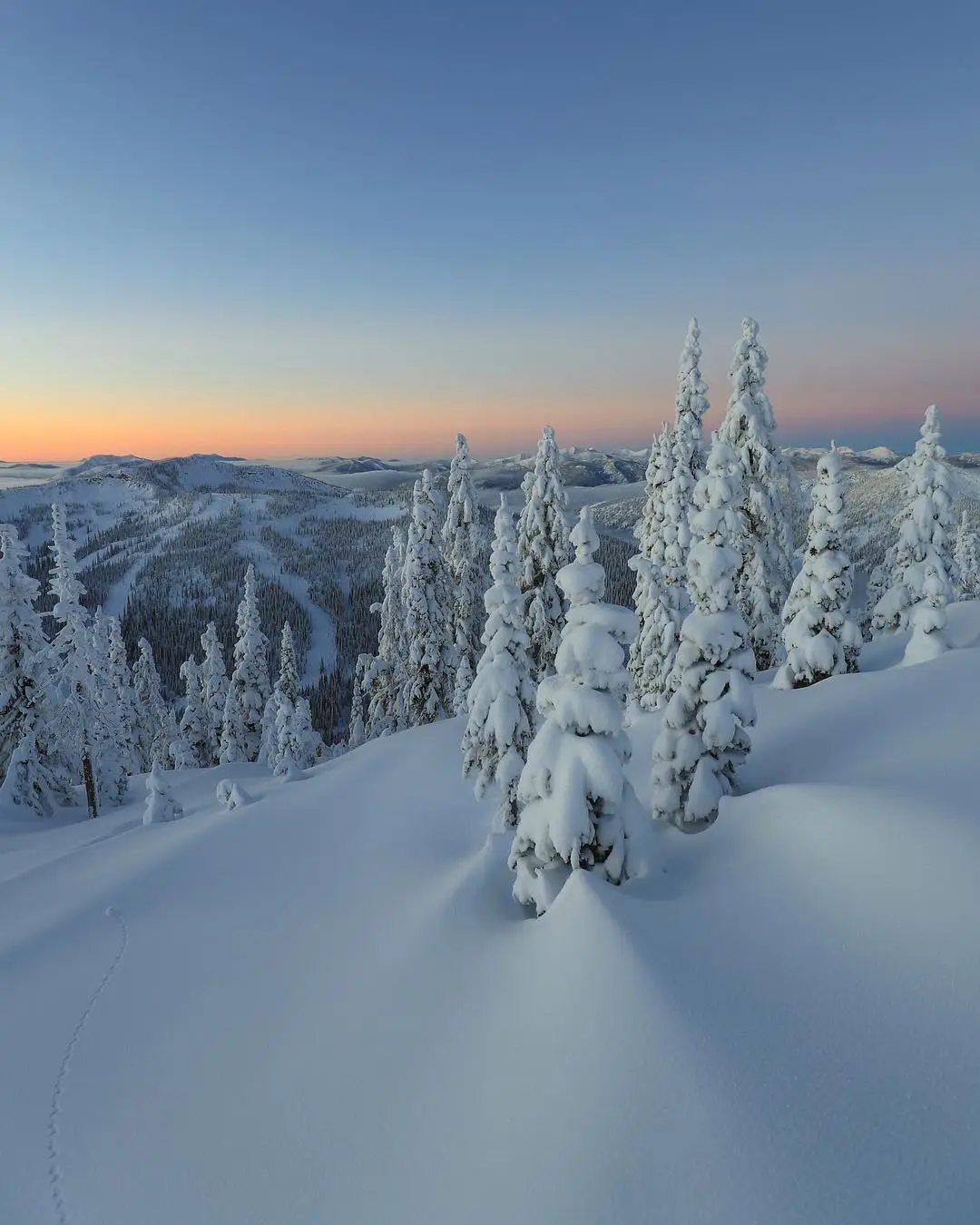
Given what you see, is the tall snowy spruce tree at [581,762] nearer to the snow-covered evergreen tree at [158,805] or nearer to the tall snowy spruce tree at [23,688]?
the snow-covered evergreen tree at [158,805]

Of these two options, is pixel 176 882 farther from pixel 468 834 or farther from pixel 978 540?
pixel 978 540

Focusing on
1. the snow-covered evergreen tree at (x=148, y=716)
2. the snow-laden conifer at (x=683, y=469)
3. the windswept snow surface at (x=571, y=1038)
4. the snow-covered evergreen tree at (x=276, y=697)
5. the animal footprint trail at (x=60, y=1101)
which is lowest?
the snow-covered evergreen tree at (x=148, y=716)

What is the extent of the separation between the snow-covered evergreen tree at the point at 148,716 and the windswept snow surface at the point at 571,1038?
52.0 meters

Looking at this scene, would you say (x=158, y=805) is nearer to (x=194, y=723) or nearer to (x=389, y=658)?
(x=389, y=658)

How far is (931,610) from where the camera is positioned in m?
19.1

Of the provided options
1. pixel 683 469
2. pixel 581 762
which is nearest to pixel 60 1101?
pixel 581 762

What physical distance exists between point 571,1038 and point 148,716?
6727 centimetres

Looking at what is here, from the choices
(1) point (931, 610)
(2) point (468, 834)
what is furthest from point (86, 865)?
(1) point (931, 610)

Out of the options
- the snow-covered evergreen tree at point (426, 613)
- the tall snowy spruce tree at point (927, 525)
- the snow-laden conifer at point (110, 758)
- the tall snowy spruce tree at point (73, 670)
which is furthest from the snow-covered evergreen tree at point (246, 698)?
the tall snowy spruce tree at point (927, 525)

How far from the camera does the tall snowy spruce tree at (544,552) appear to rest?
24.7 metres

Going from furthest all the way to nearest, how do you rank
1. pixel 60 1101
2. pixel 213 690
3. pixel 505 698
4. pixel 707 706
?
pixel 213 690, pixel 505 698, pixel 707 706, pixel 60 1101

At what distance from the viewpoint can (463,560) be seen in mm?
32938

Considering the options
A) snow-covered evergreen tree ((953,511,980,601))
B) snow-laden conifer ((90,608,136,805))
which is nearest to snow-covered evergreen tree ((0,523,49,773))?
snow-laden conifer ((90,608,136,805))

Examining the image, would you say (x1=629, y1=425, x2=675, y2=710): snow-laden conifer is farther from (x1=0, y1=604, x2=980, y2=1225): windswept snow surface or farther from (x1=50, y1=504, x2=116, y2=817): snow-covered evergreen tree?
(x1=50, y1=504, x2=116, y2=817): snow-covered evergreen tree
